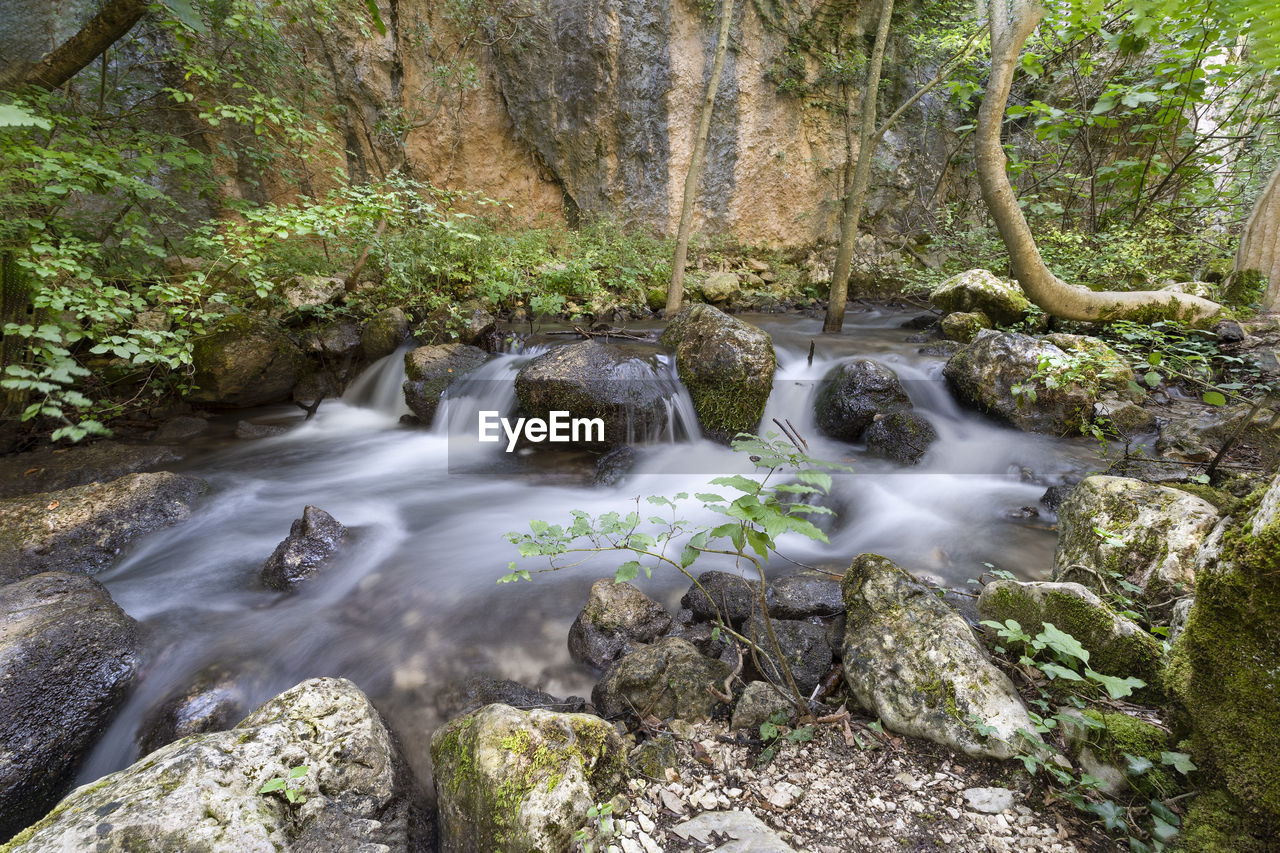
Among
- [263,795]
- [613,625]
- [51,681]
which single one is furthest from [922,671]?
[51,681]

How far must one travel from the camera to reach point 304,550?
3.83 m

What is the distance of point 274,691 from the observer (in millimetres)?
2879

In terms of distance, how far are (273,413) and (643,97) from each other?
10521 mm

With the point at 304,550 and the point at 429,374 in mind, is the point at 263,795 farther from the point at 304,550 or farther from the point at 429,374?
the point at 429,374

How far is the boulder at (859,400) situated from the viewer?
5.83m

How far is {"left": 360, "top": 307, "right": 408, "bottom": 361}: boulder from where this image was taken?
7379mm

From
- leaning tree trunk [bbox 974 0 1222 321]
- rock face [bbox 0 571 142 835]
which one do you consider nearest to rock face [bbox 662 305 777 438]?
leaning tree trunk [bbox 974 0 1222 321]

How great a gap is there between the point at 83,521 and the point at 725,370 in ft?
17.8

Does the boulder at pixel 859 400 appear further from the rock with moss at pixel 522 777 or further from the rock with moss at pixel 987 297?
the rock with moss at pixel 522 777

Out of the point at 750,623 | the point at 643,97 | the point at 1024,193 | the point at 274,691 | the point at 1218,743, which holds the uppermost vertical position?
the point at 643,97

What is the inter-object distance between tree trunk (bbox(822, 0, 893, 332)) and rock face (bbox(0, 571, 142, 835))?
29.2 ft

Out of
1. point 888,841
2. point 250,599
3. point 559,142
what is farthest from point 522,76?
point 888,841

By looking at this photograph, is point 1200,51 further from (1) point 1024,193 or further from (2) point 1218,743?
(2) point 1218,743

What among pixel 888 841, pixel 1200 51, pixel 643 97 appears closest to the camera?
pixel 888 841
